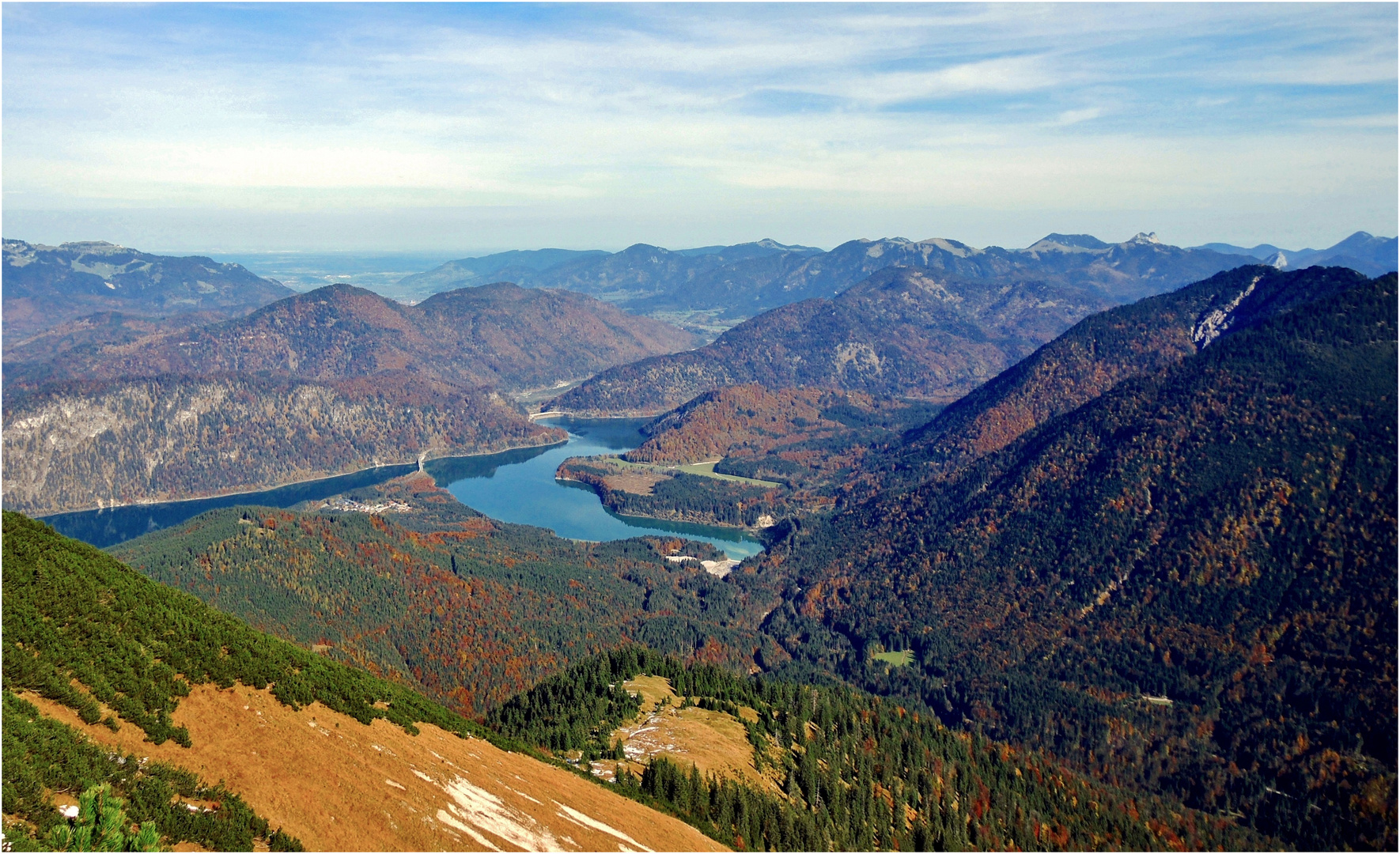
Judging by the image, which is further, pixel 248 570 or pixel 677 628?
pixel 677 628

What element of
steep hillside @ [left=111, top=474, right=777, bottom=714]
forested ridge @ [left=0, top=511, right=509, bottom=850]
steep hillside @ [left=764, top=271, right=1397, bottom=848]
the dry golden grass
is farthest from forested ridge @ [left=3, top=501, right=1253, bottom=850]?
steep hillside @ [left=111, top=474, right=777, bottom=714]

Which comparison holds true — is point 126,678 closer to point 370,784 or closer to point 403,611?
point 370,784

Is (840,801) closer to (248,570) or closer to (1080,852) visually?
(1080,852)

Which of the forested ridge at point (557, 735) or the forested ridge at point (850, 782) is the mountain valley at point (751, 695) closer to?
the forested ridge at point (557, 735)

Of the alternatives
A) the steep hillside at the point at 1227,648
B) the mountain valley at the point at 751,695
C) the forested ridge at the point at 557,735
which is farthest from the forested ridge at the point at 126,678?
the steep hillside at the point at 1227,648

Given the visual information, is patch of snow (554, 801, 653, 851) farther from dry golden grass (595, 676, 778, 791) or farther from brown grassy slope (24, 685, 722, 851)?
dry golden grass (595, 676, 778, 791)

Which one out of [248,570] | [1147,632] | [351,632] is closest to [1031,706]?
[1147,632]
